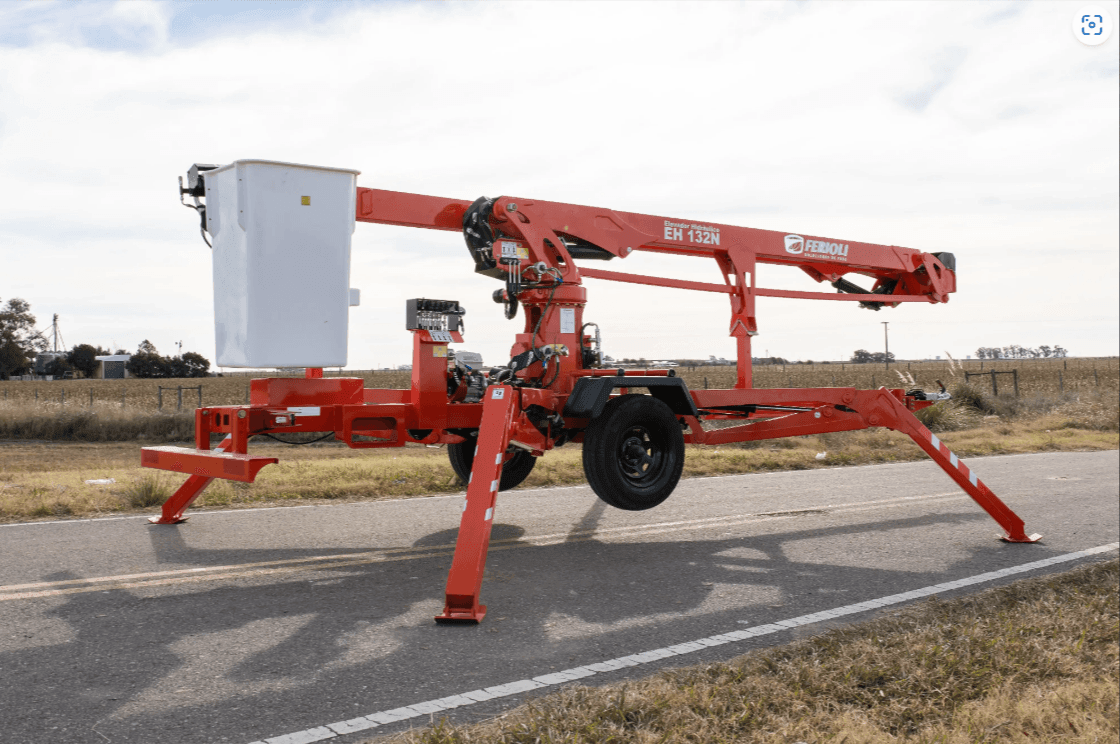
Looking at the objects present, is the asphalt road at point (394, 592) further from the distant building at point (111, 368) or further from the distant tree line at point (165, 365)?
the distant building at point (111, 368)

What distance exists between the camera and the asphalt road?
400 cm

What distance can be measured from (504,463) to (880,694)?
5453 mm

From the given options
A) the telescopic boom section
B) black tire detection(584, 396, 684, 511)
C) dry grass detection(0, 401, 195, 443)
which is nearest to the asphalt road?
black tire detection(584, 396, 684, 511)

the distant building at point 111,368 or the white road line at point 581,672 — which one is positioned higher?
the distant building at point 111,368

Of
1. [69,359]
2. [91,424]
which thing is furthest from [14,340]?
[91,424]

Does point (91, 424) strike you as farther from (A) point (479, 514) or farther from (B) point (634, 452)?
(A) point (479, 514)

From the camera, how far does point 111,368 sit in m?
88.6

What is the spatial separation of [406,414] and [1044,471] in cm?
1058

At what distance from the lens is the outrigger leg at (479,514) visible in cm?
520

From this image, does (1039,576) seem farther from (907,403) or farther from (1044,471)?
(1044,471)

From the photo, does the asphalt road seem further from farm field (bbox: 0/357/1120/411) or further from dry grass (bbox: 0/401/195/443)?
dry grass (bbox: 0/401/195/443)

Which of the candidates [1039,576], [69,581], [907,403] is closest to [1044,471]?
[907,403]

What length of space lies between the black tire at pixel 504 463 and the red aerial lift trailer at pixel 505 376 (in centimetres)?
2

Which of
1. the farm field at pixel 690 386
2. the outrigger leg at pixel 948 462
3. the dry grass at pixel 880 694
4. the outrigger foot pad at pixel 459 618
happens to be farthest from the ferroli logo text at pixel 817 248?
the farm field at pixel 690 386
